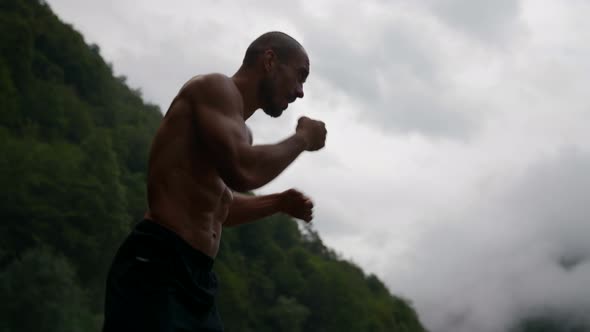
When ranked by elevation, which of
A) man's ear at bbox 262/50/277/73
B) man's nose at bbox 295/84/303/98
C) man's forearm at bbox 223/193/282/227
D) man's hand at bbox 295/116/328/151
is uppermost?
man's ear at bbox 262/50/277/73

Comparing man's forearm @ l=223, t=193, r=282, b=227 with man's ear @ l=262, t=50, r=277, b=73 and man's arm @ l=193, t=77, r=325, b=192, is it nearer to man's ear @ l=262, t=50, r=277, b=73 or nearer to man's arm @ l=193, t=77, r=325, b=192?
man's arm @ l=193, t=77, r=325, b=192

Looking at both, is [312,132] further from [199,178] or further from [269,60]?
[199,178]

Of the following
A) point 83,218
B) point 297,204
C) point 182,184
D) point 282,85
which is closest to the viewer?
point 182,184

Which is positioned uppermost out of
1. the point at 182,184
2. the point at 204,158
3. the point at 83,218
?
the point at 83,218

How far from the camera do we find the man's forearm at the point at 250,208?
4.05 metres

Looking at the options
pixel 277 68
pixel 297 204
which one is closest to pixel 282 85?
pixel 277 68

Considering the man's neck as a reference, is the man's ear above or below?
above

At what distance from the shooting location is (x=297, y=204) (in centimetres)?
400

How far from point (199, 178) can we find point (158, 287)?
431mm

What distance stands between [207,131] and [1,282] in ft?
141

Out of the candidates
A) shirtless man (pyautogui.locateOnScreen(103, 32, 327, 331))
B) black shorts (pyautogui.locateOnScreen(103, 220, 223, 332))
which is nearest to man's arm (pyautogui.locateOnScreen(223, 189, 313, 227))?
shirtless man (pyautogui.locateOnScreen(103, 32, 327, 331))

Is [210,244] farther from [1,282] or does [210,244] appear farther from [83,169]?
[83,169]

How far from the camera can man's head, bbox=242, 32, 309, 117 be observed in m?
3.62

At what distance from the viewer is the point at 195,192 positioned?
11.4 ft
